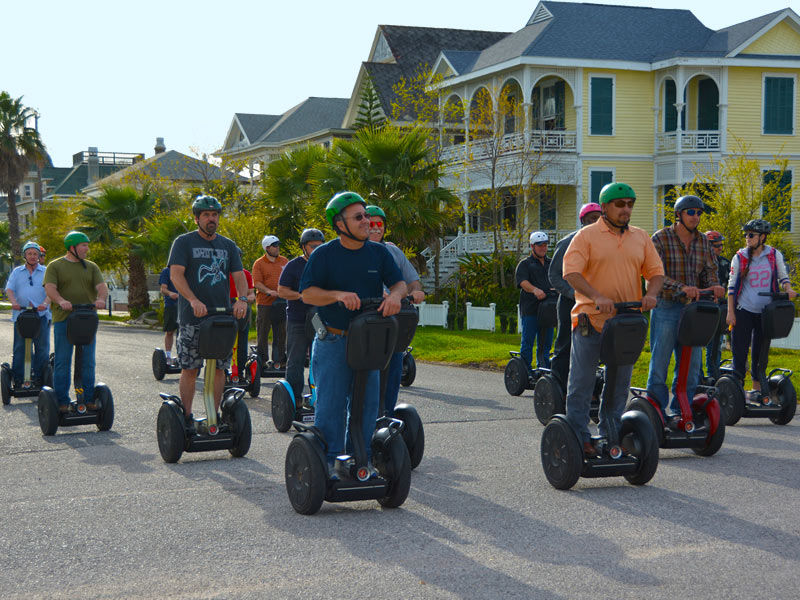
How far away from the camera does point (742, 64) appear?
3300 centimetres


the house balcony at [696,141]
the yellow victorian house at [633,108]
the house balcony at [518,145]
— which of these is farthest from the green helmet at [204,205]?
the house balcony at [696,141]

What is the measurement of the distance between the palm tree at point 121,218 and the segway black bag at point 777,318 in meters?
31.3

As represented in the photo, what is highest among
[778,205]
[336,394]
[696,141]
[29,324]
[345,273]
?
[696,141]

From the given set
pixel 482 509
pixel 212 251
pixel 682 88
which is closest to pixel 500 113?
pixel 682 88

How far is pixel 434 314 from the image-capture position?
2733 cm

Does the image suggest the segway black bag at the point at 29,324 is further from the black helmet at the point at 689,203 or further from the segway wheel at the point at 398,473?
the black helmet at the point at 689,203

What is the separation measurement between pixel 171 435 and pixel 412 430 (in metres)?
2.03

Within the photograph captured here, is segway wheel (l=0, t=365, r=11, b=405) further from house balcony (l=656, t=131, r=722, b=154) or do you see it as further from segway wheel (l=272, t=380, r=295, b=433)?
house balcony (l=656, t=131, r=722, b=154)

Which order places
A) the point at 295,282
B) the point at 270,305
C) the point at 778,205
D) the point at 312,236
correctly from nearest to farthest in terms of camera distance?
the point at 312,236
the point at 295,282
the point at 270,305
the point at 778,205


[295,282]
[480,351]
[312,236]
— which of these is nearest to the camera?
[312,236]

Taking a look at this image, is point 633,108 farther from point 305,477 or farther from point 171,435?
point 305,477

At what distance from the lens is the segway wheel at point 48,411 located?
9953 mm

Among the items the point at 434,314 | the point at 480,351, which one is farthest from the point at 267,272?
the point at 434,314

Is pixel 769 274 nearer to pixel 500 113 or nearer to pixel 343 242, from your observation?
pixel 343 242
